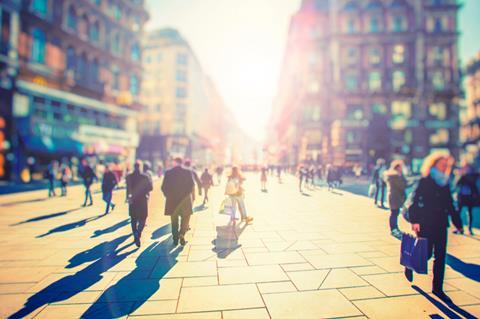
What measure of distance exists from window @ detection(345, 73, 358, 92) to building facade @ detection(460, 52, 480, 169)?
951 inches

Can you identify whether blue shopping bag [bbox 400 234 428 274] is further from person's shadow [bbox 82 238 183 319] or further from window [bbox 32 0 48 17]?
window [bbox 32 0 48 17]

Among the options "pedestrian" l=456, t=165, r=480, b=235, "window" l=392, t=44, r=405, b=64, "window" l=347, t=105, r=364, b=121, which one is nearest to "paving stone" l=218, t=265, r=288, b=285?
"pedestrian" l=456, t=165, r=480, b=235

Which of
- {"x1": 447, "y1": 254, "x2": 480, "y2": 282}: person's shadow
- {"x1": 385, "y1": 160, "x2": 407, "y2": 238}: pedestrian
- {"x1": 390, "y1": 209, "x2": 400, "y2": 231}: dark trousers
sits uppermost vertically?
{"x1": 385, "y1": 160, "x2": 407, "y2": 238}: pedestrian

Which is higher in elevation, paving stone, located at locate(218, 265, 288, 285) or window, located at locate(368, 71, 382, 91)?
window, located at locate(368, 71, 382, 91)

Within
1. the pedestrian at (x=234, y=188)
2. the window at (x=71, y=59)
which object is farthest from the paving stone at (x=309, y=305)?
the window at (x=71, y=59)

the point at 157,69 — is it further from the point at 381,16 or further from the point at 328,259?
the point at 328,259

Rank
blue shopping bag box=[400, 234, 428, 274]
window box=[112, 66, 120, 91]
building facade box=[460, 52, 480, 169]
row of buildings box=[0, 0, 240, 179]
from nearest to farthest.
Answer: blue shopping bag box=[400, 234, 428, 274] → row of buildings box=[0, 0, 240, 179] → window box=[112, 66, 120, 91] → building facade box=[460, 52, 480, 169]

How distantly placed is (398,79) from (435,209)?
41.5 metres

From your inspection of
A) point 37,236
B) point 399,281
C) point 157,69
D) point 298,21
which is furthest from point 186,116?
point 399,281

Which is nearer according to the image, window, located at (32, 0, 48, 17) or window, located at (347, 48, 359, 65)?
window, located at (32, 0, 48, 17)

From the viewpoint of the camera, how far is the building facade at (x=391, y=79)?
119ft

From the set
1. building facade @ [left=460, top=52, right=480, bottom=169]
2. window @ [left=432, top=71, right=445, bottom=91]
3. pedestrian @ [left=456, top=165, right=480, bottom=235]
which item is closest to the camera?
pedestrian @ [left=456, top=165, right=480, bottom=235]

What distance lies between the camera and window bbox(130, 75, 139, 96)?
3088cm

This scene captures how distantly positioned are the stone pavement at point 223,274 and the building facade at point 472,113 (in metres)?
51.9
